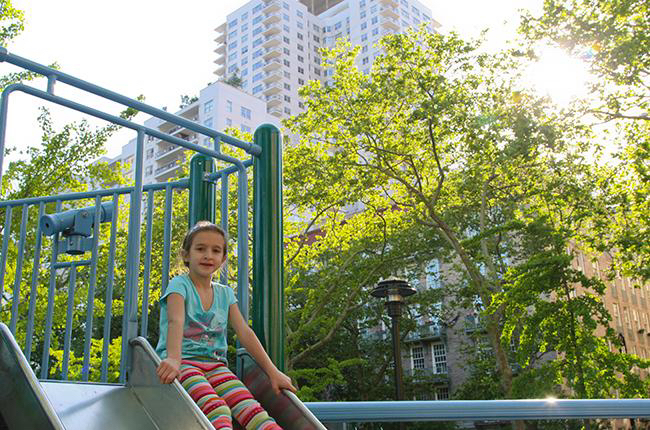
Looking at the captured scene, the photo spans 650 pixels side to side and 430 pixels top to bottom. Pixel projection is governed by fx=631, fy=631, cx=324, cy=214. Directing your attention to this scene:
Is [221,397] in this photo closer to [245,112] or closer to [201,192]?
[201,192]

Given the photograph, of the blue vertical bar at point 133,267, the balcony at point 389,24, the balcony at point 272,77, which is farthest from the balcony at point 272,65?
the blue vertical bar at point 133,267

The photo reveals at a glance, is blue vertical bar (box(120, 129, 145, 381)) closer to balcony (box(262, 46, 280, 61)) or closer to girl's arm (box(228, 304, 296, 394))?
girl's arm (box(228, 304, 296, 394))

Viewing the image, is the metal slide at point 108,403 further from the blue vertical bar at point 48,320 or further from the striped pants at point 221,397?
the blue vertical bar at point 48,320

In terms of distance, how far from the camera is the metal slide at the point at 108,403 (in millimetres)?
1743

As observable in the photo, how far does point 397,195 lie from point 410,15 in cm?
7202

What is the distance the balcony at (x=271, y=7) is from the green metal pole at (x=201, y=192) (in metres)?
84.8

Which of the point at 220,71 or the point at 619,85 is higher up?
the point at 220,71

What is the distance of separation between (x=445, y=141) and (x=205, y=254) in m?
16.9

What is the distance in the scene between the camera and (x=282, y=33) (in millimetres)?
83000

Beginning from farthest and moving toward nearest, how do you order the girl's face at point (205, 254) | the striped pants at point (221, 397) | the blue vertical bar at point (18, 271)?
the blue vertical bar at point (18, 271) → the girl's face at point (205, 254) → the striped pants at point (221, 397)

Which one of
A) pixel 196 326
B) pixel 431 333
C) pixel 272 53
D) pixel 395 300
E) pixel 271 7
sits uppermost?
pixel 271 7

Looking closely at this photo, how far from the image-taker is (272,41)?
270 feet

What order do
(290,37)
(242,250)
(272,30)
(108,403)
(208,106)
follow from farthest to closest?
(290,37) < (272,30) < (208,106) < (242,250) < (108,403)

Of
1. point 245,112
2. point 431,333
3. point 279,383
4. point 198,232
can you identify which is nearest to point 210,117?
point 245,112
